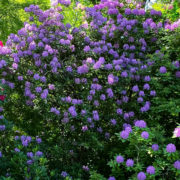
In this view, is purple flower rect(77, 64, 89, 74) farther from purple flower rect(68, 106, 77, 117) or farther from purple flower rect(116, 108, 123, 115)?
purple flower rect(116, 108, 123, 115)

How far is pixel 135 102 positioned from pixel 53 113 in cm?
131

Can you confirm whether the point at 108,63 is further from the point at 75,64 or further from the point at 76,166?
the point at 76,166

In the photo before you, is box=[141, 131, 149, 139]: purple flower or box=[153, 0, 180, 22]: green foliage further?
box=[153, 0, 180, 22]: green foliage

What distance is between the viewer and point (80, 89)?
4.27 metres

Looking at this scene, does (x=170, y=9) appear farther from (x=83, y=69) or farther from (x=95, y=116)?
(x=95, y=116)

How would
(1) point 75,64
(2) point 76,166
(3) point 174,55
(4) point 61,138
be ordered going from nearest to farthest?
(2) point 76,166 < (4) point 61,138 < (1) point 75,64 < (3) point 174,55

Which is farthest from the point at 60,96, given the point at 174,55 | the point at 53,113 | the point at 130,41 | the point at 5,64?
the point at 174,55

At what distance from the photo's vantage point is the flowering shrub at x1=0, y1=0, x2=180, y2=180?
12.7 feet

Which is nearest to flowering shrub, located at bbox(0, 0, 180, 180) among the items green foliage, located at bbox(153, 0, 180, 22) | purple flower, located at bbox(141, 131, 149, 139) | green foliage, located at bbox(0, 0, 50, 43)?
purple flower, located at bbox(141, 131, 149, 139)

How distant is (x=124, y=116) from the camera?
13.3ft

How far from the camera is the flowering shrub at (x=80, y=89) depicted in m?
3.88

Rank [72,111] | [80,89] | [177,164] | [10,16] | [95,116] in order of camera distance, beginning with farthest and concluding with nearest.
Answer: [10,16] < [80,89] < [95,116] < [72,111] < [177,164]

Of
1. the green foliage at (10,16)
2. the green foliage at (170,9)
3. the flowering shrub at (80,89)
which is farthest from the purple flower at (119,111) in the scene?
the green foliage at (10,16)

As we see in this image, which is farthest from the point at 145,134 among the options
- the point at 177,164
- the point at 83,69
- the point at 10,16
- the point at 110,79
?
the point at 10,16
